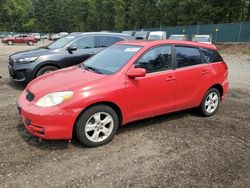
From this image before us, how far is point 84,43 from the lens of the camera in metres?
8.93

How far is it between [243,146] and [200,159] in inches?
38.2

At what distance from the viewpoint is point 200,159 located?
404 centimetres

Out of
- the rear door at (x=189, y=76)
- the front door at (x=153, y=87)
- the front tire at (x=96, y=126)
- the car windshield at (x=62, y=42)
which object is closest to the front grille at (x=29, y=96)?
the front tire at (x=96, y=126)

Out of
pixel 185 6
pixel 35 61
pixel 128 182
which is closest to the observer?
pixel 128 182

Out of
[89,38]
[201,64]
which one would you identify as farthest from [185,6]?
[201,64]

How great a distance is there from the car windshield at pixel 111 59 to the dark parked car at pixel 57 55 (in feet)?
10.5

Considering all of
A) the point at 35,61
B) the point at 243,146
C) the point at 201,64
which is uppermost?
the point at 201,64

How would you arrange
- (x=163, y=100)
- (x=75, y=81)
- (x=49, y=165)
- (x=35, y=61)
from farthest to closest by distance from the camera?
1. (x=35, y=61)
2. (x=163, y=100)
3. (x=75, y=81)
4. (x=49, y=165)

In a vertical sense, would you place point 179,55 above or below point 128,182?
above

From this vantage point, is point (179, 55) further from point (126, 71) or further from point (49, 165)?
point (49, 165)

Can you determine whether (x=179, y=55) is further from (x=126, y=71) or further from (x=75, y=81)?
(x=75, y=81)

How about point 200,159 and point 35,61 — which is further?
point 35,61

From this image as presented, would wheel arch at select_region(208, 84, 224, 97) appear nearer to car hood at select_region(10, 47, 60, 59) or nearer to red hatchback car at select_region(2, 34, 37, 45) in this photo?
car hood at select_region(10, 47, 60, 59)

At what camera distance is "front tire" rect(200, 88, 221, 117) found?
5.77 metres
